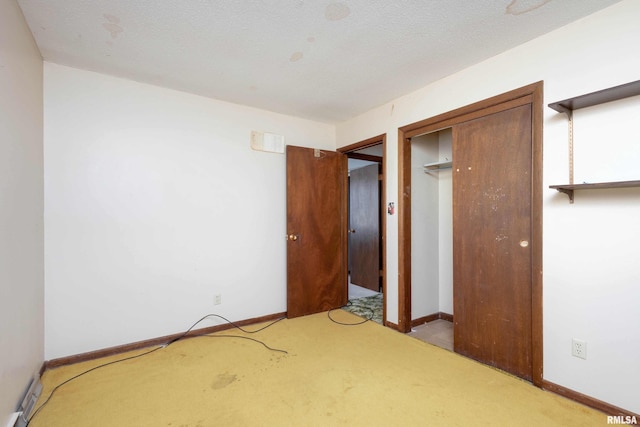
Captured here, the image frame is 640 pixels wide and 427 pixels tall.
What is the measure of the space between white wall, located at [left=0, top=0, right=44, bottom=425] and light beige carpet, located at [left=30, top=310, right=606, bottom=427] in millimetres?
373

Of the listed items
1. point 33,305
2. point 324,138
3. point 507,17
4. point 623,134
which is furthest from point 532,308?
point 33,305

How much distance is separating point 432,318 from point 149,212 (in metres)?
3.21

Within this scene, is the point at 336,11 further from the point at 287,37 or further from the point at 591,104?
the point at 591,104

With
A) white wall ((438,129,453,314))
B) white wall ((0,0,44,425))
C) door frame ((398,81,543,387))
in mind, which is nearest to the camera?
white wall ((0,0,44,425))

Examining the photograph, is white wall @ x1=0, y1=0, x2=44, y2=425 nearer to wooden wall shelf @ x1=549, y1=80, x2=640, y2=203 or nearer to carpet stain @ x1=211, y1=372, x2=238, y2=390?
carpet stain @ x1=211, y1=372, x2=238, y2=390

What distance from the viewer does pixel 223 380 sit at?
6.82 ft

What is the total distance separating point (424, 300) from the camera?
3219 millimetres

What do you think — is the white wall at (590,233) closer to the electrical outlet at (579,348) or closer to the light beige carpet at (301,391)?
the electrical outlet at (579,348)

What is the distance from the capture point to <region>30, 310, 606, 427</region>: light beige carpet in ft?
5.48

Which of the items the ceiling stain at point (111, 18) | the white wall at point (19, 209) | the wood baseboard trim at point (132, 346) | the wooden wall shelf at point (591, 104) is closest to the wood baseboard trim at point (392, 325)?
the wood baseboard trim at point (132, 346)

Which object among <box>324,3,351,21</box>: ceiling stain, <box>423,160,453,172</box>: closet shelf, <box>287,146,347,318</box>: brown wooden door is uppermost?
<box>324,3,351,21</box>: ceiling stain

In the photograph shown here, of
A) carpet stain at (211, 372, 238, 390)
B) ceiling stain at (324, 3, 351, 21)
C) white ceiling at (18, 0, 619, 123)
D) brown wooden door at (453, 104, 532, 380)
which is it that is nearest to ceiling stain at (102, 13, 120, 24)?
white ceiling at (18, 0, 619, 123)

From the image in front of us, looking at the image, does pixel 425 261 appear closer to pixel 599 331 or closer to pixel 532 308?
pixel 532 308

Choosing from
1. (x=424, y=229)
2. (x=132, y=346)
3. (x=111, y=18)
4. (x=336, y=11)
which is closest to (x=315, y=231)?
(x=424, y=229)
